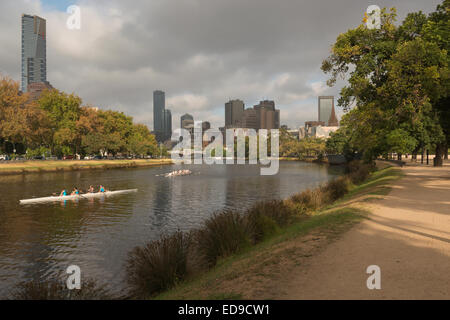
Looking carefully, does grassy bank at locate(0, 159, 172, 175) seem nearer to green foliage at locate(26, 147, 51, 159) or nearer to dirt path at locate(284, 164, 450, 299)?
green foliage at locate(26, 147, 51, 159)

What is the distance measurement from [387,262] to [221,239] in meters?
6.50

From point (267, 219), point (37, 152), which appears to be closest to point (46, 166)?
point (37, 152)

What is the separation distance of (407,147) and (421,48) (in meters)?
16.4

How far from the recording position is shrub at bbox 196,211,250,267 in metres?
12.2

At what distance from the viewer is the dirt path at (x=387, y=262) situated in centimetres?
615

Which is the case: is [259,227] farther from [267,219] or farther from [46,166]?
[46,166]

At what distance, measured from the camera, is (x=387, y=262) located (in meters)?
7.81

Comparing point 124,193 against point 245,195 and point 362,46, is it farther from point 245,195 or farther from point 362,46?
point 362,46

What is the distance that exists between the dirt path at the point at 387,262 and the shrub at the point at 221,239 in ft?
13.7

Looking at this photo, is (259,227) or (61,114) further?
(61,114)

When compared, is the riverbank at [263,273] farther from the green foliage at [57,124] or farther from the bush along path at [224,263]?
the green foliage at [57,124]

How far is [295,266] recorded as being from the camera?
8055 mm

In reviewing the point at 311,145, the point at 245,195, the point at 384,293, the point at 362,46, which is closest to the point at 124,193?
the point at 245,195

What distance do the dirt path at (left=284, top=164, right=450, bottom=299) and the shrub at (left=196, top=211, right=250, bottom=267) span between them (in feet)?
13.7
